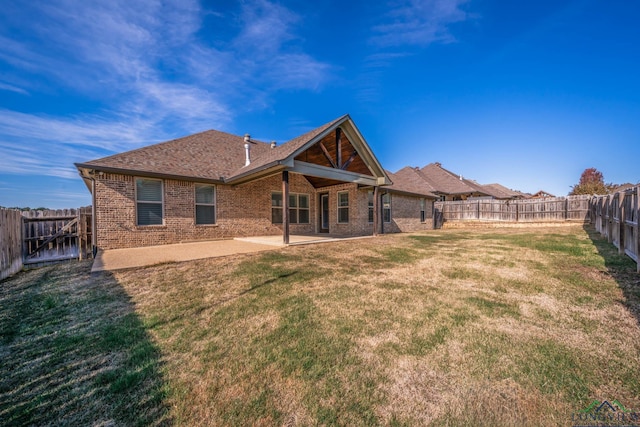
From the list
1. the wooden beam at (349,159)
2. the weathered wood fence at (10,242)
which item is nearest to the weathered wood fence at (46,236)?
the weathered wood fence at (10,242)

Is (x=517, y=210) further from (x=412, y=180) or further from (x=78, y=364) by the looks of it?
(x=78, y=364)

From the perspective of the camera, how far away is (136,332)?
3186 mm

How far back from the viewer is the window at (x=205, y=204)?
10617 millimetres

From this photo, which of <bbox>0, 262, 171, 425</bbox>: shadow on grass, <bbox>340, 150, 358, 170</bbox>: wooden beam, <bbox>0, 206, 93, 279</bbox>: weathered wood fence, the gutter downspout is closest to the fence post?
<bbox>340, 150, 358, 170</bbox>: wooden beam

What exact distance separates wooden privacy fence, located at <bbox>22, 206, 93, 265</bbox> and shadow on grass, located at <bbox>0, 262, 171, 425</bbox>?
16.7 ft

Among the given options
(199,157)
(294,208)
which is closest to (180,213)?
(199,157)

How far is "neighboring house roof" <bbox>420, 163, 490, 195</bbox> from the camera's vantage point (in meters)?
26.7

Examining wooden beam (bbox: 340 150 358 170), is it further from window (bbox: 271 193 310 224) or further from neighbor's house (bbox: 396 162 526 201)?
neighbor's house (bbox: 396 162 526 201)

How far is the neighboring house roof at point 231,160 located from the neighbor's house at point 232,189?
0.14 ft

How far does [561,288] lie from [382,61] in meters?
13.3

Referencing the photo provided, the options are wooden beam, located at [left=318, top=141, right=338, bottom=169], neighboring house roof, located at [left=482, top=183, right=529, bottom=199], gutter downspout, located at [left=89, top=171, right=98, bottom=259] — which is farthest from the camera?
neighboring house roof, located at [left=482, top=183, right=529, bottom=199]

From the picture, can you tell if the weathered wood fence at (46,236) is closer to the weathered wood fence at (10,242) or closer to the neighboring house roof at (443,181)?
the weathered wood fence at (10,242)

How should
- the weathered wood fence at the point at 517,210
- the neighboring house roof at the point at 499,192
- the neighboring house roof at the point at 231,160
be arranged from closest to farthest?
A: the neighboring house roof at the point at 231,160, the weathered wood fence at the point at 517,210, the neighboring house roof at the point at 499,192

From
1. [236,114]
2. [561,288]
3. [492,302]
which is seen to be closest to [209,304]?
[492,302]
